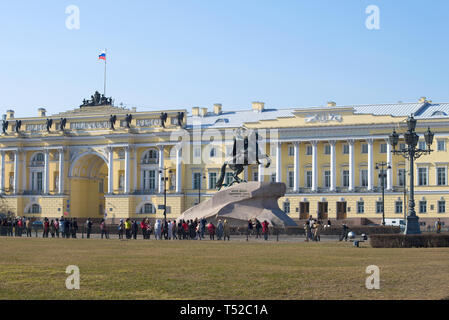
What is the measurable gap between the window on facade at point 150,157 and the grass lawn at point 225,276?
241 feet

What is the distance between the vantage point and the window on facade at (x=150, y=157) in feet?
336

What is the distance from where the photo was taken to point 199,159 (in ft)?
330

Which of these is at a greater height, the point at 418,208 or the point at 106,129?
the point at 106,129

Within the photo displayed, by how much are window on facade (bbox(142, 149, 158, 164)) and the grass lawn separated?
7333cm

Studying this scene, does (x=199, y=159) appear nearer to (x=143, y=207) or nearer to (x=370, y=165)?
(x=143, y=207)

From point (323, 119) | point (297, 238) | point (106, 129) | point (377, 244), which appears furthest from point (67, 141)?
point (377, 244)

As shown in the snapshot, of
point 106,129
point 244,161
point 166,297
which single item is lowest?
point 166,297

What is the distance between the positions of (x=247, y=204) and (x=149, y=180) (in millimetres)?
49279

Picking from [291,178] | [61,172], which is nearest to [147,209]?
[61,172]

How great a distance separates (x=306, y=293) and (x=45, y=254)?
53.4ft

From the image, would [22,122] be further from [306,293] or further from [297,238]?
[306,293]

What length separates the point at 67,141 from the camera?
105 meters

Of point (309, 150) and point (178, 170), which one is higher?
point (309, 150)

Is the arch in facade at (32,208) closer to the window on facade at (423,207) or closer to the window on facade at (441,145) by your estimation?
the window on facade at (423,207)
